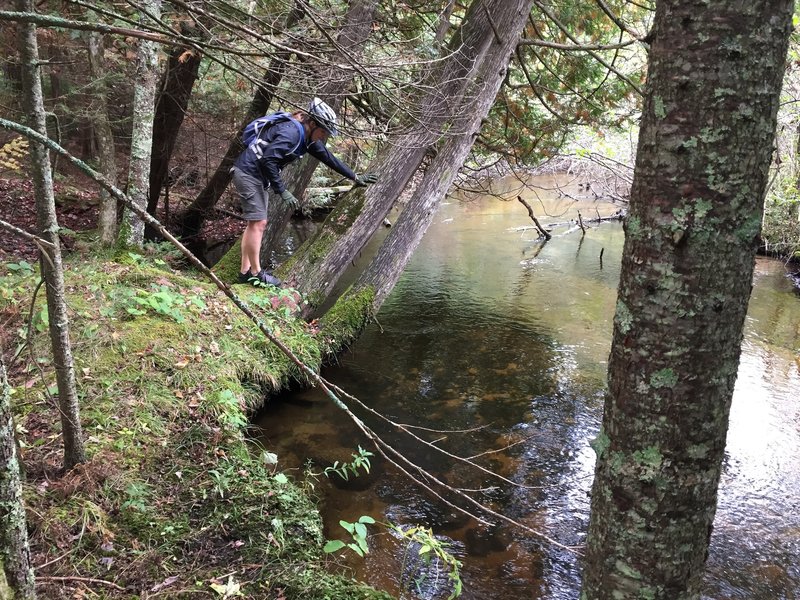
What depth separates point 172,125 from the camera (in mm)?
7438

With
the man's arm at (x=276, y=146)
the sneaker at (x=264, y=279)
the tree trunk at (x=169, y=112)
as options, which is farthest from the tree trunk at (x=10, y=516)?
the tree trunk at (x=169, y=112)

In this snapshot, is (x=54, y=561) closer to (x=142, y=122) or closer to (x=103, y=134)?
(x=142, y=122)

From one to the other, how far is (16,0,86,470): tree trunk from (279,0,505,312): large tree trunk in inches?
130

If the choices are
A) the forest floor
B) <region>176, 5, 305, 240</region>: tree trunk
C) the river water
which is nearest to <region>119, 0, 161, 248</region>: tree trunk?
the forest floor

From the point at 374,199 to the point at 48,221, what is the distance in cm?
409

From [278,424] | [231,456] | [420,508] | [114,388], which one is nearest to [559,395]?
[420,508]

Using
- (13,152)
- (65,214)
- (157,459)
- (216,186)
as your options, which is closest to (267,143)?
(157,459)

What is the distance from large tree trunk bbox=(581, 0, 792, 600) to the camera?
42.4 inches

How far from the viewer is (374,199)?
5977mm

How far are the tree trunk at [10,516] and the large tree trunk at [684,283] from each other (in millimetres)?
1637

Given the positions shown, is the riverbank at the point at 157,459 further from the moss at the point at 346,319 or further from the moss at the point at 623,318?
the moss at the point at 623,318

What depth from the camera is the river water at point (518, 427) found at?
3287 millimetres

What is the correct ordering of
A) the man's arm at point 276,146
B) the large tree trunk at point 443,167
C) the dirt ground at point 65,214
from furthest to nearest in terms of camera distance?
1. the dirt ground at point 65,214
2. the large tree trunk at point 443,167
3. the man's arm at point 276,146

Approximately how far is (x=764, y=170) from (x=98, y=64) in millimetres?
8086
